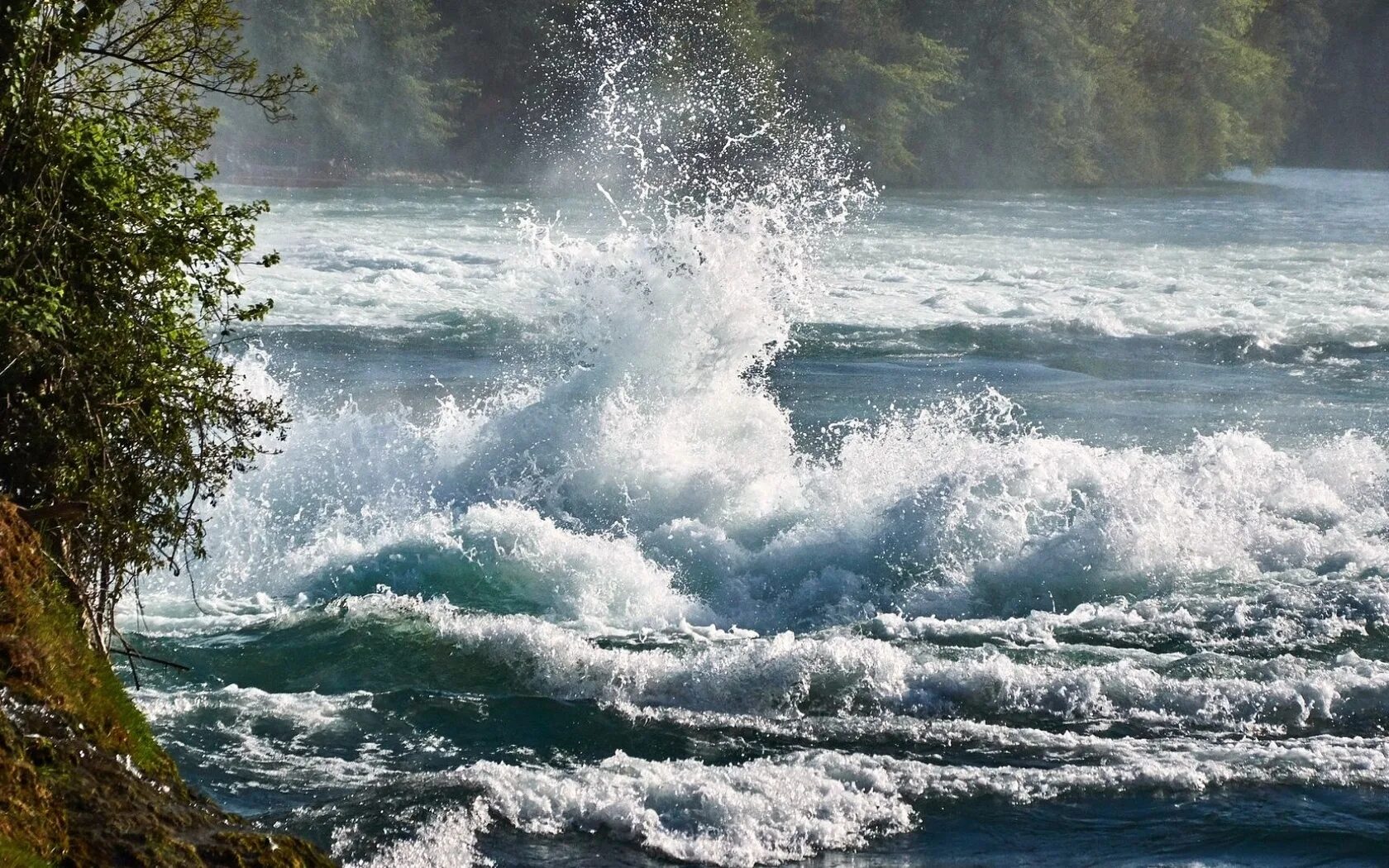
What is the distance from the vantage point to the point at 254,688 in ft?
35.1

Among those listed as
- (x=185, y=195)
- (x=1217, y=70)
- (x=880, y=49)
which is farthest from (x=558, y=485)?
(x=1217, y=70)

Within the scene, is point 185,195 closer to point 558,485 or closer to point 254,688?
point 254,688

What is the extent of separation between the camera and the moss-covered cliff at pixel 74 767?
525 centimetres

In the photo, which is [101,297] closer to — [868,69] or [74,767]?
[74,767]

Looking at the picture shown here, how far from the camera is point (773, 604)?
13258 millimetres

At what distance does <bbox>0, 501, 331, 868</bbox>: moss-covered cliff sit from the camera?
5250 mm

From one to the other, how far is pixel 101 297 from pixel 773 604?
709 cm

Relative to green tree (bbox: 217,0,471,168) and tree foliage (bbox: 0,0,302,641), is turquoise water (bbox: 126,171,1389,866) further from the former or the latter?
green tree (bbox: 217,0,471,168)

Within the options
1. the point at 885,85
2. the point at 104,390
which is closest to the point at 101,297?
the point at 104,390

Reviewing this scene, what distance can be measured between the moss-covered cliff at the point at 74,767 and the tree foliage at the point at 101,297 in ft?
1.15

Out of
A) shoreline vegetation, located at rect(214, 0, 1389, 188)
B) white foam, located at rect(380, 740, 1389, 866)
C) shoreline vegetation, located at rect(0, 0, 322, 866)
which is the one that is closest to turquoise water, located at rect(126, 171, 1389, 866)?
white foam, located at rect(380, 740, 1389, 866)

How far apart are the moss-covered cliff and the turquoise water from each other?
1934 millimetres

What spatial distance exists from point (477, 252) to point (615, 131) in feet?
58.8

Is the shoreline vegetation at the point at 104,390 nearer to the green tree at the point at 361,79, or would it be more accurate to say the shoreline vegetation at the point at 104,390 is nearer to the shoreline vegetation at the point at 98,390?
the shoreline vegetation at the point at 98,390
